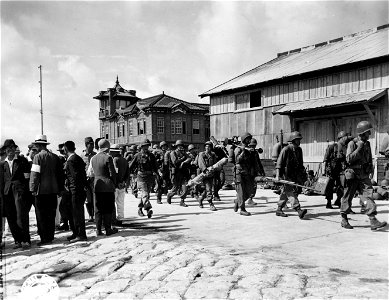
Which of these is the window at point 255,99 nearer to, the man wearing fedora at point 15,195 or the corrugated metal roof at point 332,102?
the corrugated metal roof at point 332,102

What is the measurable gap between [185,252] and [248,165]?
4.55 metres

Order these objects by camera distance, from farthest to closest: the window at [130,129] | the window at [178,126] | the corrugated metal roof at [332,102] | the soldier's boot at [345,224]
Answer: the window at [130,129] → the window at [178,126] → the corrugated metal roof at [332,102] → the soldier's boot at [345,224]

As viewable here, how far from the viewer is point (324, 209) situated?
10914 millimetres

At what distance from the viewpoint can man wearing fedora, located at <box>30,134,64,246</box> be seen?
7.52m

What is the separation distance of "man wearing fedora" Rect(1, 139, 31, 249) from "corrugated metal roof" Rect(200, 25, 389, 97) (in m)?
14.7

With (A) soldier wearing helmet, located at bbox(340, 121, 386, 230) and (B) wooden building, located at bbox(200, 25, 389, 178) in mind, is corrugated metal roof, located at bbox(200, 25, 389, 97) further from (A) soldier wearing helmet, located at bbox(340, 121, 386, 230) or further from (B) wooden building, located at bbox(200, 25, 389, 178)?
(A) soldier wearing helmet, located at bbox(340, 121, 386, 230)

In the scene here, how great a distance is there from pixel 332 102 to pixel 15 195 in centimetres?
1419

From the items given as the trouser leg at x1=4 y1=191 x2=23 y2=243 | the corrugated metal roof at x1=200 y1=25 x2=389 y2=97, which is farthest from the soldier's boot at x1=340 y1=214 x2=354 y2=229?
the corrugated metal roof at x1=200 y1=25 x2=389 y2=97

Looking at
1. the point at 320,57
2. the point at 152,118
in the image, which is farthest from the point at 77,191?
the point at 152,118

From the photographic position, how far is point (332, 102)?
17.6 meters

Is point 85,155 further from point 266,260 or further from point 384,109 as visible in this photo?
point 384,109

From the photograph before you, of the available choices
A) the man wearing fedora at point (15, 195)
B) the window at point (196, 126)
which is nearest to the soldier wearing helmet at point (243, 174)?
the man wearing fedora at point (15, 195)

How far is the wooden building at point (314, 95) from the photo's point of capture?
16938 millimetres

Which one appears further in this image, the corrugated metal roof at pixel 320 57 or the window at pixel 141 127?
the window at pixel 141 127
